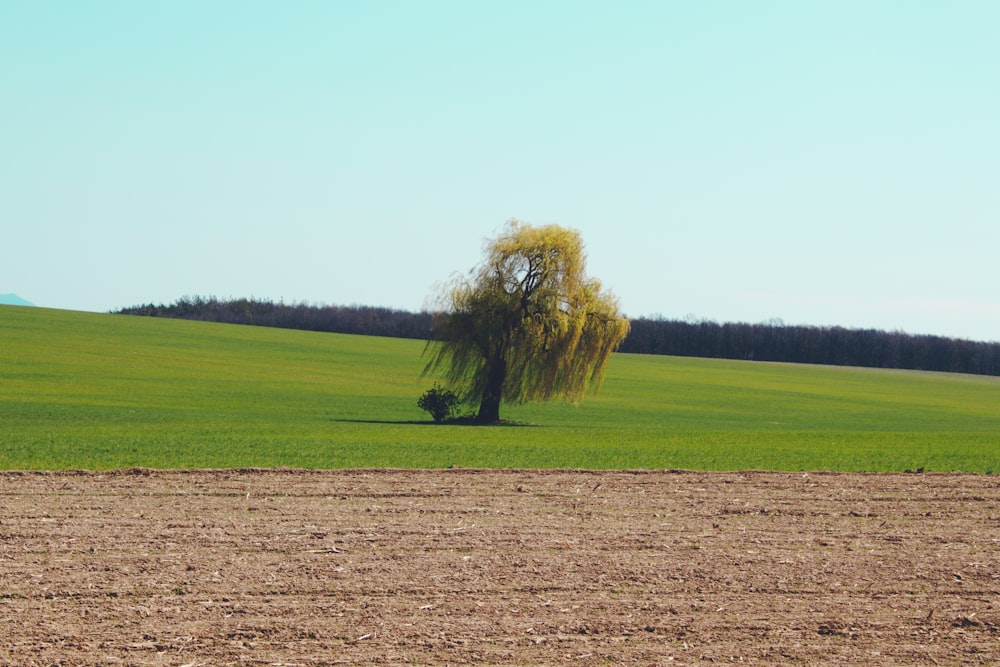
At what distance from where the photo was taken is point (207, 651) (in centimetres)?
923

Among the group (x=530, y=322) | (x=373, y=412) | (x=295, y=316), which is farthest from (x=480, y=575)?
(x=295, y=316)

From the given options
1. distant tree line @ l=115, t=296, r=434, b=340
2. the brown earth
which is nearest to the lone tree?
the brown earth

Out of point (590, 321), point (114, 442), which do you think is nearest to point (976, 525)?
point (114, 442)

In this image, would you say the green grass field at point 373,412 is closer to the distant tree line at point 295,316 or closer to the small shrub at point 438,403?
the small shrub at point 438,403

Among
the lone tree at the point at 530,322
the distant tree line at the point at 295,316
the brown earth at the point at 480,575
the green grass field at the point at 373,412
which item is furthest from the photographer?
the distant tree line at the point at 295,316

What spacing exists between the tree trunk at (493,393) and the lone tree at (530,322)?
0.13ft

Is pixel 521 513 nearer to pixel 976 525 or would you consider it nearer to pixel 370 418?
pixel 976 525

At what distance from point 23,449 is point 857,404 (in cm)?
5615

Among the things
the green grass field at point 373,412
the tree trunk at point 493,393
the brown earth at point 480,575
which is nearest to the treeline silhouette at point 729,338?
the green grass field at point 373,412

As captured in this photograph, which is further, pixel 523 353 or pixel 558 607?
pixel 523 353

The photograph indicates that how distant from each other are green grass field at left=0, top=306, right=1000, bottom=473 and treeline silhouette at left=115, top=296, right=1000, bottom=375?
86.5 ft

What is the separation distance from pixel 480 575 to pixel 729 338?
12410 centimetres

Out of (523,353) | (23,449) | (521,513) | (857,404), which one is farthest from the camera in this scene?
(857,404)

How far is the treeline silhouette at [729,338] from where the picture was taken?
124m
